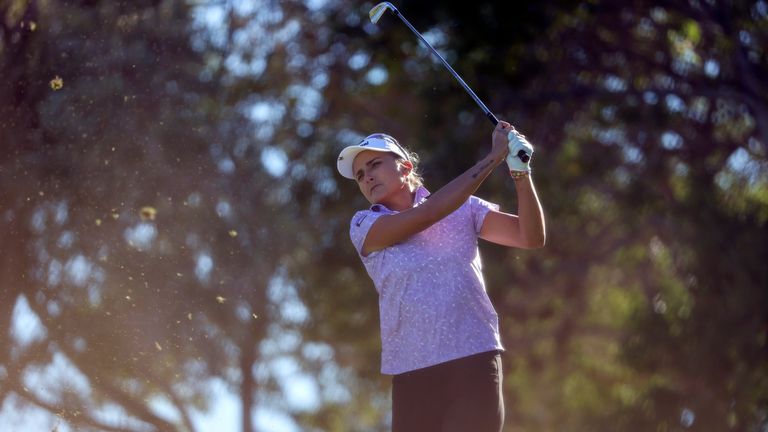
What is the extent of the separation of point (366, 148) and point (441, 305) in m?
0.54

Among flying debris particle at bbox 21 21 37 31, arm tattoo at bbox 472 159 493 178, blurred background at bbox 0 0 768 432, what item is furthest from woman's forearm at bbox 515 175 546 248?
flying debris particle at bbox 21 21 37 31

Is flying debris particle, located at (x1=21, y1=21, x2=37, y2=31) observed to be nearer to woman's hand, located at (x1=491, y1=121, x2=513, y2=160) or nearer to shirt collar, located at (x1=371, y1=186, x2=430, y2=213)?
shirt collar, located at (x1=371, y1=186, x2=430, y2=213)

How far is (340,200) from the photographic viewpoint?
12383mm

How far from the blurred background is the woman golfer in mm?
5473

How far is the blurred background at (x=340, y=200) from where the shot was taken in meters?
9.94

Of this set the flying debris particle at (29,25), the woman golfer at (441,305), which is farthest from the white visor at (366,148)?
the flying debris particle at (29,25)

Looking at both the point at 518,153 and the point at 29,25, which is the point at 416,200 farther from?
the point at 29,25

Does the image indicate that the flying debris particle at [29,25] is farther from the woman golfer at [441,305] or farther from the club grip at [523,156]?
the club grip at [523,156]

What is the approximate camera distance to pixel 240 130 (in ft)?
41.3

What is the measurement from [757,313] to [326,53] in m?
5.00

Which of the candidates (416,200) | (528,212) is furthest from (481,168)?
(416,200)

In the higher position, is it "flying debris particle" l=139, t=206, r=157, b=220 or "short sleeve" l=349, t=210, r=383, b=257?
"flying debris particle" l=139, t=206, r=157, b=220

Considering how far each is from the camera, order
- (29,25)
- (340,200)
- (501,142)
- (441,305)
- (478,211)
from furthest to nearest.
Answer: (340,200)
(29,25)
(478,211)
(501,142)
(441,305)

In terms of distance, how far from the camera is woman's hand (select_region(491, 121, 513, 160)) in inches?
140
